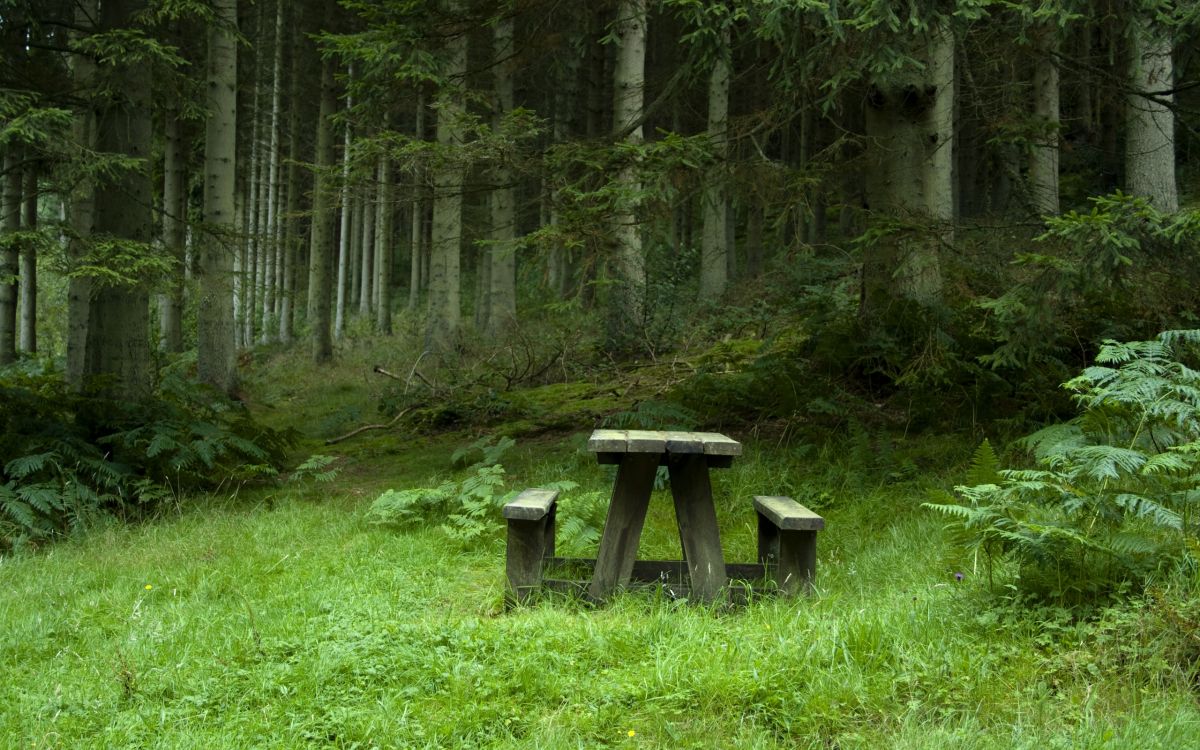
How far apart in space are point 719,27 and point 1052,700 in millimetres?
5352

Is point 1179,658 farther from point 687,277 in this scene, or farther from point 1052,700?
point 687,277

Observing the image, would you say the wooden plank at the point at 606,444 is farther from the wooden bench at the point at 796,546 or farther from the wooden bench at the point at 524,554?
A: the wooden bench at the point at 796,546

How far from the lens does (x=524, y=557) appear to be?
5.00m

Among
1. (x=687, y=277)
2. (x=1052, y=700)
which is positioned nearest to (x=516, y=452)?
(x=1052, y=700)

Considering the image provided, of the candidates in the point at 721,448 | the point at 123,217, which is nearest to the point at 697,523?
the point at 721,448

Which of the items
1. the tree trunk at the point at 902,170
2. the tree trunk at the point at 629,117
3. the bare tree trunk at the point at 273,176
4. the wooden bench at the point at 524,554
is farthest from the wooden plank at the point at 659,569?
the bare tree trunk at the point at 273,176

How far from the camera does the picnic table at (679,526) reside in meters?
4.79

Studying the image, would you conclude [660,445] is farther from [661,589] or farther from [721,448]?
[661,589]

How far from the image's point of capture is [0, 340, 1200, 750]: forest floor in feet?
10.9

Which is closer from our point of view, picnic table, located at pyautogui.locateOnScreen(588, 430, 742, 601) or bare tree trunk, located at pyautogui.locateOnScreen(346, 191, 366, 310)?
picnic table, located at pyautogui.locateOnScreen(588, 430, 742, 601)

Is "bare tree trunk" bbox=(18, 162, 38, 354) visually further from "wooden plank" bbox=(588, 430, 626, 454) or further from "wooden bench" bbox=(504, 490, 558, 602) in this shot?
"wooden plank" bbox=(588, 430, 626, 454)

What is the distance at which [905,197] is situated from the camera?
7973 mm

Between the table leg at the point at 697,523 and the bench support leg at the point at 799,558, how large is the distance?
0.35 meters

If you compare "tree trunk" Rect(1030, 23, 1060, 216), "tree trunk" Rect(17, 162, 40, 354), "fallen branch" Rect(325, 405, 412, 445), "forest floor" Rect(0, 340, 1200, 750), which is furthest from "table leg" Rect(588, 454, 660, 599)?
"tree trunk" Rect(17, 162, 40, 354)
